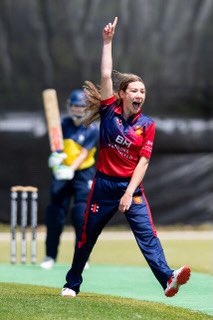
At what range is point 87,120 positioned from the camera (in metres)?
9.03

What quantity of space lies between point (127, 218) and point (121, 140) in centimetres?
61

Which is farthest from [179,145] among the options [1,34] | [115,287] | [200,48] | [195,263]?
[115,287]

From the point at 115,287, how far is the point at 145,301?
1.58 m

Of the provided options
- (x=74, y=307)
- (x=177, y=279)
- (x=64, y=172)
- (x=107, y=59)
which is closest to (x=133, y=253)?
(x=64, y=172)

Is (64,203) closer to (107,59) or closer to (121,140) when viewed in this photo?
(121,140)

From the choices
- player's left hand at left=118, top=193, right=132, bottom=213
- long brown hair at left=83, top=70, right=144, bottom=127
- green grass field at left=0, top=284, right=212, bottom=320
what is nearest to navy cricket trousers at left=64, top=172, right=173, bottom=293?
player's left hand at left=118, top=193, right=132, bottom=213

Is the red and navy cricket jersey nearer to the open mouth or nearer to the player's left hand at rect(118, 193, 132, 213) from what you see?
the open mouth

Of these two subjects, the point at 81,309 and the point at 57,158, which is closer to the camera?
the point at 81,309

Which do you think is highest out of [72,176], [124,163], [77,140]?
[124,163]

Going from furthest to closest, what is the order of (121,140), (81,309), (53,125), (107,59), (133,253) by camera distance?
(133,253) → (53,125) → (121,140) → (107,59) → (81,309)

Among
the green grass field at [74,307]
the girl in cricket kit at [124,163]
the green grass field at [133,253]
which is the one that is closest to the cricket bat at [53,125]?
the green grass field at [133,253]

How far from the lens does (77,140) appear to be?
12.7m

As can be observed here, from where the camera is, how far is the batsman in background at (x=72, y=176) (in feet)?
41.2

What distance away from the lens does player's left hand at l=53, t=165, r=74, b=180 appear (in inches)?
488
